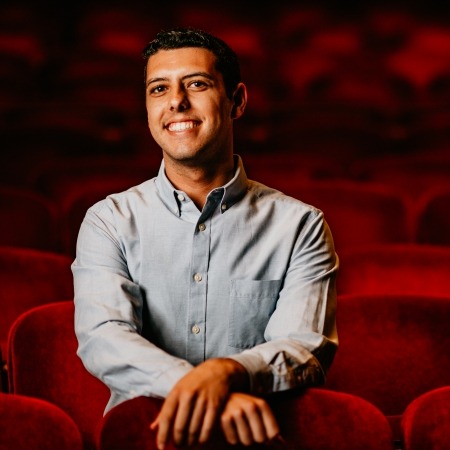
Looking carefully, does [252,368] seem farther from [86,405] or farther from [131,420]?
[86,405]

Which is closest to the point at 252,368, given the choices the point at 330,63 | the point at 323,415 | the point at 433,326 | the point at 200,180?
the point at 323,415

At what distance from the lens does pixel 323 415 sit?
1.86ft

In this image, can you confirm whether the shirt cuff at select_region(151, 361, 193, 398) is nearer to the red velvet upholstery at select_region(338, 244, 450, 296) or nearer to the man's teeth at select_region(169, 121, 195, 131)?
the man's teeth at select_region(169, 121, 195, 131)

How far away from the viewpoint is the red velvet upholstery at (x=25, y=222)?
1.21 meters

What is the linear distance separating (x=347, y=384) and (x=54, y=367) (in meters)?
0.30

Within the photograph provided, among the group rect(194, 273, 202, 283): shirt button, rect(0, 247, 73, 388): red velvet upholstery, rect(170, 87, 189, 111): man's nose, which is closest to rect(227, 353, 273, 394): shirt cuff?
rect(194, 273, 202, 283): shirt button

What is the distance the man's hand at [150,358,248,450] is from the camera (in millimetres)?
515

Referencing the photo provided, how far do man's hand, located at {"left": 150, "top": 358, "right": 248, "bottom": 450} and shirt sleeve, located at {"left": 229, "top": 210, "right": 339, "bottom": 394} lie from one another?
0.05 meters

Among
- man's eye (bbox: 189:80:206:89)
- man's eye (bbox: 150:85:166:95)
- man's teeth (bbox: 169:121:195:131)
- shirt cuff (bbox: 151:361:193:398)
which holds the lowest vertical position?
shirt cuff (bbox: 151:361:193:398)

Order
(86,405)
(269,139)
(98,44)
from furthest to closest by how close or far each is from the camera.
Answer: (98,44) → (269,139) → (86,405)

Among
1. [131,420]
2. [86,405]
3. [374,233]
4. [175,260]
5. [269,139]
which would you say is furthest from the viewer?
A: [269,139]

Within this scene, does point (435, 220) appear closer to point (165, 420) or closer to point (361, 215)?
point (361, 215)

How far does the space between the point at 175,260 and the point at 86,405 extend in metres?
0.21

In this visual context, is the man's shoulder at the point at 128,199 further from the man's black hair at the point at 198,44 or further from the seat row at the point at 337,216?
the seat row at the point at 337,216
